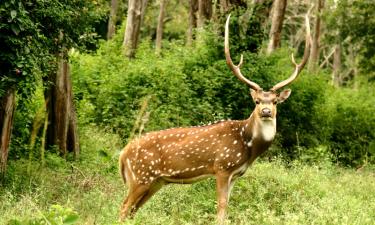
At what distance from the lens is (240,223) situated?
9.85 m

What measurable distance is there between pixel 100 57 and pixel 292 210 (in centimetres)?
1113

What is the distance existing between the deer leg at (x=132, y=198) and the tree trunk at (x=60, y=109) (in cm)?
456

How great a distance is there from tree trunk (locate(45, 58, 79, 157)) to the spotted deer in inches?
169

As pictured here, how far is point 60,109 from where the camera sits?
14648mm

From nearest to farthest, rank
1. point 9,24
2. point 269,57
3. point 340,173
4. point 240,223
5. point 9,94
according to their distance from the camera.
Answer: point 240,223 < point 9,24 < point 9,94 < point 340,173 < point 269,57

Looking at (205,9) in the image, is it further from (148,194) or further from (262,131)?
(148,194)

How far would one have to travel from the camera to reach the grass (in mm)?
9898

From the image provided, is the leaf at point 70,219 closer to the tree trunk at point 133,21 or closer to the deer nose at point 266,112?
the deer nose at point 266,112

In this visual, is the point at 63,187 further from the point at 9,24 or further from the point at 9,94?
the point at 9,24


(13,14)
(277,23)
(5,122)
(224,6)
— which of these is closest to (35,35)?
(13,14)

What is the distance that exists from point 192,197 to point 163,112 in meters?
4.80

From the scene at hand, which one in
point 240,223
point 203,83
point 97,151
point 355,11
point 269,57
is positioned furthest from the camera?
point 355,11

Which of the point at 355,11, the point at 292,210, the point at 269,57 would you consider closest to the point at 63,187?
the point at 292,210

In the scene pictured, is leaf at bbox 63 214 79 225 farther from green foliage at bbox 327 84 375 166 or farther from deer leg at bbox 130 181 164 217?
green foliage at bbox 327 84 375 166
